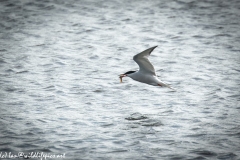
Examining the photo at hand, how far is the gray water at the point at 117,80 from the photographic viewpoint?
36.4ft

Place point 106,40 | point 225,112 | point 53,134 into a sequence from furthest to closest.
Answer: point 106,40, point 225,112, point 53,134

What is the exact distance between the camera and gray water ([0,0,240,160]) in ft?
36.4

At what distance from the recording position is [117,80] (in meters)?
15.6

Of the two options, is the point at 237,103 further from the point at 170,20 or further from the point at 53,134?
the point at 170,20

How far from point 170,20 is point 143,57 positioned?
487 inches

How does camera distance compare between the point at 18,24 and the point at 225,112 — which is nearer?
the point at 225,112

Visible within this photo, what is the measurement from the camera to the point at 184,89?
14.9 m

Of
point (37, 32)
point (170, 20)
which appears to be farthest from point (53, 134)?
point (170, 20)
